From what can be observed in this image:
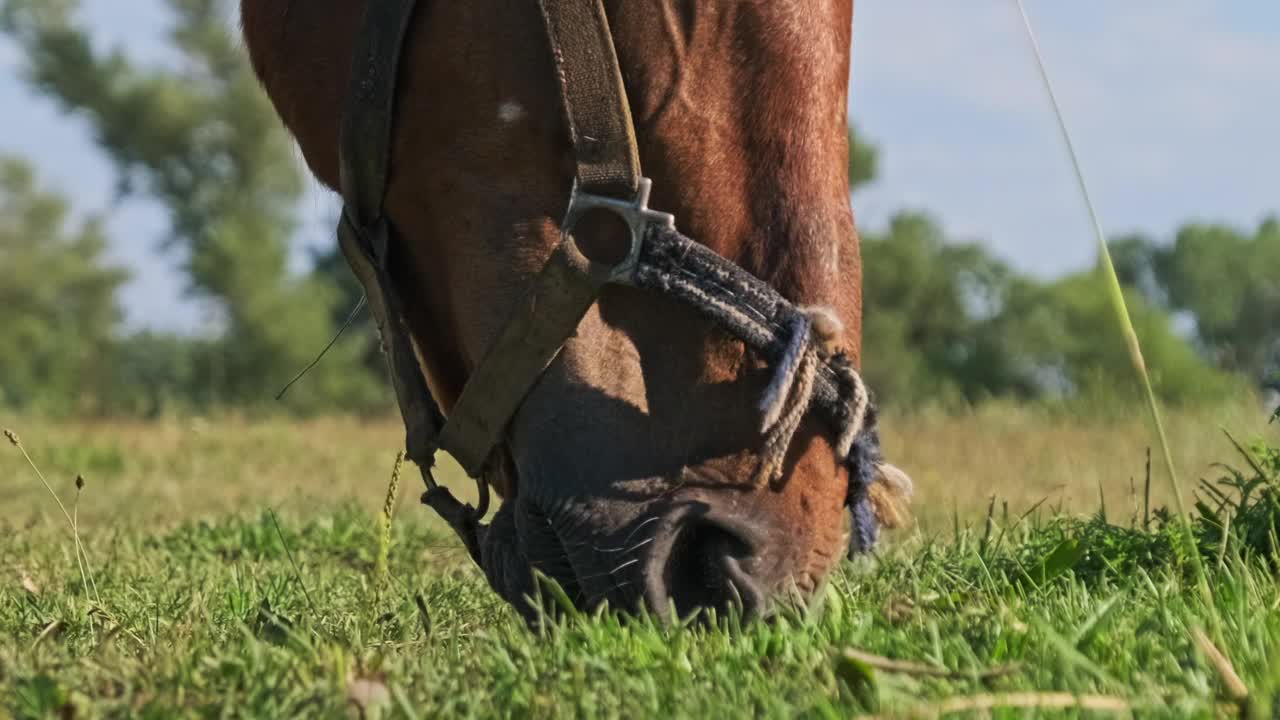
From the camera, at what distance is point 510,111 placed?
8.54 ft

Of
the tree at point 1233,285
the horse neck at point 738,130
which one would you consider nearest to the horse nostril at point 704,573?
the horse neck at point 738,130

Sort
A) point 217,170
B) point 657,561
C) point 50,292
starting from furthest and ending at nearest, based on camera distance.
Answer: point 50,292 < point 217,170 < point 657,561

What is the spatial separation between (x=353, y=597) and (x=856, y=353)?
1.37m

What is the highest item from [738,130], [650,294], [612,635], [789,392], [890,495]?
[738,130]

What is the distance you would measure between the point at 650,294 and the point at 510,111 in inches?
16.5

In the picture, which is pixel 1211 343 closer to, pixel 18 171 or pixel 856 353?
pixel 856 353

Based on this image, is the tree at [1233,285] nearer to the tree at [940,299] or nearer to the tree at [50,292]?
the tree at [940,299]

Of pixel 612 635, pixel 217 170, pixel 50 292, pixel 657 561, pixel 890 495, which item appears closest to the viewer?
pixel 612 635

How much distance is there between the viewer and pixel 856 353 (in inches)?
102

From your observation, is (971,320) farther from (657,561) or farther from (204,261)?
(657,561)

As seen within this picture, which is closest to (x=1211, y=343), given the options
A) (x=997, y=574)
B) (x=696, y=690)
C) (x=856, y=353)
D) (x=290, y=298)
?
(x=997, y=574)

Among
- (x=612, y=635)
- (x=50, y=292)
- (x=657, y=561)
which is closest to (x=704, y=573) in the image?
(x=657, y=561)

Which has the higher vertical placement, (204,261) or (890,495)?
(204,261)

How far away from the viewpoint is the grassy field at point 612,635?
1.79 meters
